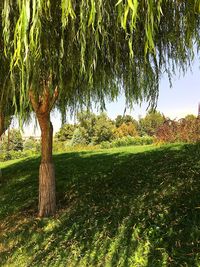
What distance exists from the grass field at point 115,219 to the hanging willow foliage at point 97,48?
6.26ft

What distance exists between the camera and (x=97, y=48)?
219 inches

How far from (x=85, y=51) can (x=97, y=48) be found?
523 mm

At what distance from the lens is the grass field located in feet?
17.6

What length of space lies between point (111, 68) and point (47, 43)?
5.43 ft

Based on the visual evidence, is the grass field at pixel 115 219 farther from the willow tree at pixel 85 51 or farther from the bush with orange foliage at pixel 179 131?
the bush with orange foliage at pixel 179 131

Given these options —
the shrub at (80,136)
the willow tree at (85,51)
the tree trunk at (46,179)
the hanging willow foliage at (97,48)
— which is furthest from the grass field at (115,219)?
the shrub at (80,136)

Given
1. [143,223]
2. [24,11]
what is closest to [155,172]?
[143,223]

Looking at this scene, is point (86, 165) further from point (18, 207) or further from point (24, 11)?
point (24, 11)

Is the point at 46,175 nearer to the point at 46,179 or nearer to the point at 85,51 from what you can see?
the point at 46,179

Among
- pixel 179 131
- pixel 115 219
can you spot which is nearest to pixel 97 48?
pixel 115 219

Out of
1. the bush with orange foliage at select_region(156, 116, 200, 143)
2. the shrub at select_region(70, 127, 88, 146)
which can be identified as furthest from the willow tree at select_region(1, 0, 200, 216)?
the shrub at select_region(70, 127, 88, 146)

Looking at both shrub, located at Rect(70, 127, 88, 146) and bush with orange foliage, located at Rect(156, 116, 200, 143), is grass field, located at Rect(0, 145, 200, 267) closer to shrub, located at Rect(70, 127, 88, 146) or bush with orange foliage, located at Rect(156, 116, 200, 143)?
bush with orange foliage, located at Rect(156, 116, 200, 143)

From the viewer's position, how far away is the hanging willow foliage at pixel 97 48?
4.01 m

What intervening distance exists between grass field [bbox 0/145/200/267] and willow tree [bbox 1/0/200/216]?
80 cm
